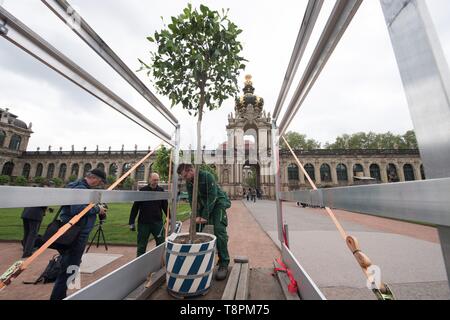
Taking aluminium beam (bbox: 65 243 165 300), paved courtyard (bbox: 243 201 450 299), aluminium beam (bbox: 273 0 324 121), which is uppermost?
aluminium beam (bbox: 273 0 324 121)

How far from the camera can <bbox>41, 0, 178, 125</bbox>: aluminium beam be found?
1.43 metres

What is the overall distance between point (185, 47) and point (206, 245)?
268cm

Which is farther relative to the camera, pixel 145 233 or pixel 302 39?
pixel 145 233

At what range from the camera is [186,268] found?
7.59 ft

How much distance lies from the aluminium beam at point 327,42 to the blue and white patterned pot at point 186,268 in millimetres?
2138

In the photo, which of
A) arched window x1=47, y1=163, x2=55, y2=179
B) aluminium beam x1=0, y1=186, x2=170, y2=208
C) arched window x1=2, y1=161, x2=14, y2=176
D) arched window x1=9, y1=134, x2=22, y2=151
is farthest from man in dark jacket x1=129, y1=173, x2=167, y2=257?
arched window x1=47, y1=163, x2=55, y2=179

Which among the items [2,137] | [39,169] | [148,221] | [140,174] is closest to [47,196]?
[148,221]

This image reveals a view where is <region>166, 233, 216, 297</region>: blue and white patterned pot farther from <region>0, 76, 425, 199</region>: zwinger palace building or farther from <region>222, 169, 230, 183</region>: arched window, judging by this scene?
<region>222, 169, 230, 183</region>: arched window

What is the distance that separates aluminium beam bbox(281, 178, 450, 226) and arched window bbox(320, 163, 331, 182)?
44.2m

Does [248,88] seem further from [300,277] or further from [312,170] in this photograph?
[300,277]

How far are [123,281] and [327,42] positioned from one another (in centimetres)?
306

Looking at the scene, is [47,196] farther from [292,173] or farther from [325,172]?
[325,172]

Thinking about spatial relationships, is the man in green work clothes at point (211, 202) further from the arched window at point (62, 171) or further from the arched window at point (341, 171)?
the arched window at point (62, 171)

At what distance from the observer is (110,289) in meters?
1.93
